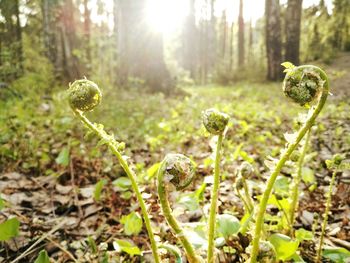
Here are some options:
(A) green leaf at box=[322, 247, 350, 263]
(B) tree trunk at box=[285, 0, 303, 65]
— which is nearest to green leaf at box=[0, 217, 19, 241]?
(A) green leaf at box=[322, 247, 350, 263]

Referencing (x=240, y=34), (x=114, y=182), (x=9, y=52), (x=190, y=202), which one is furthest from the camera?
(x=240, y=34)

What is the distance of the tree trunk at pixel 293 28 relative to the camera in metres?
11.5

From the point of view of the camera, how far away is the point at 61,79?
26.5 ft

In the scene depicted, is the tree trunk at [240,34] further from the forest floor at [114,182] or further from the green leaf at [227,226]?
the green leaf at [227,226]

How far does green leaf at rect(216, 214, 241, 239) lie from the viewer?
1.30m

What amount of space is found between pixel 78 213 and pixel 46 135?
1719 millimetres

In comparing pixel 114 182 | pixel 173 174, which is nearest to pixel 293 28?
pixel 114 182

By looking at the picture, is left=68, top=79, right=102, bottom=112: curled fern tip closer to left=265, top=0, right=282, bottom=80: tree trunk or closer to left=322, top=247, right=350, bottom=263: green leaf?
left=322, top=247, right=350, bottom=263: green leaf

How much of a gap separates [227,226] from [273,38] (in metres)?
12.0

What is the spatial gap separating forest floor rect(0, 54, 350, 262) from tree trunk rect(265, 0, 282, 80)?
25.9 feet

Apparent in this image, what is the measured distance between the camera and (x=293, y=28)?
11930mm

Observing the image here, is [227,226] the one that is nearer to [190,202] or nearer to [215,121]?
[190,202]

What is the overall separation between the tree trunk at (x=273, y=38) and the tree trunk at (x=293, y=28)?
12.3 inches

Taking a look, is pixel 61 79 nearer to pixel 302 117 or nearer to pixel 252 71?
pixel 302 117
